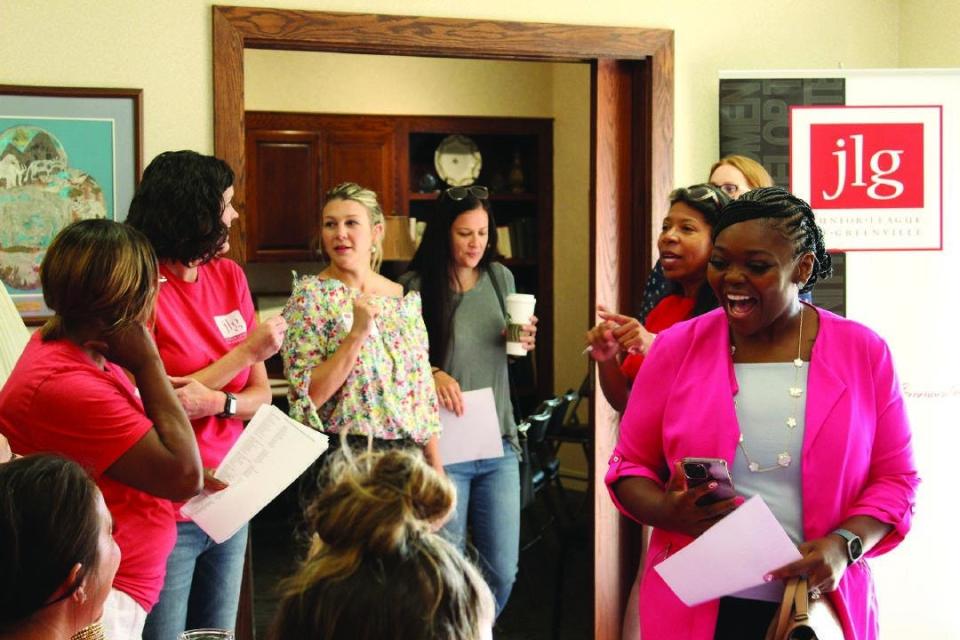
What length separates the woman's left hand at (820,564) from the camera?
6.03 feet

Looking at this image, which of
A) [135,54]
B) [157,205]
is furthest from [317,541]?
[135,54]

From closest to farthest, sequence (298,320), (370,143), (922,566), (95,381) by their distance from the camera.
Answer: (95,381)
(298,320)
(922,566)
(370,143)

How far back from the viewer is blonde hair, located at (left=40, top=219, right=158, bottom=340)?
1.84 m

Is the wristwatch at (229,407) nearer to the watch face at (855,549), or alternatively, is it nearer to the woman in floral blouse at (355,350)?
the woman in floral blouse at (355,350)

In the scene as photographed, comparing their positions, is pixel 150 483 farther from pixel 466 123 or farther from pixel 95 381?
pixel 466 123

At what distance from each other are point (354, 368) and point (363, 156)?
4008mm

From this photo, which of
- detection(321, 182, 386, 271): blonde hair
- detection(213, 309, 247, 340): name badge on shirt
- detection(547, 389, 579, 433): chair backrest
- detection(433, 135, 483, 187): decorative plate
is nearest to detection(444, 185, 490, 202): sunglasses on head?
detection(321, 182, 386, 271): blonde hair

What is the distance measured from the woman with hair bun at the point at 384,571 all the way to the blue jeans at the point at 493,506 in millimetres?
2219

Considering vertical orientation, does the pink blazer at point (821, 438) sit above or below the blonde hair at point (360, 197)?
below

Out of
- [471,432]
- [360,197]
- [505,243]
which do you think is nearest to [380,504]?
[360,197]

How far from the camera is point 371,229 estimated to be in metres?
3.21

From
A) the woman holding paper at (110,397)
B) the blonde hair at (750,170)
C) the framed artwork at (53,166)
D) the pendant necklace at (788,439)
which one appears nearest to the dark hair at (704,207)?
the blonde hair at (750,170)

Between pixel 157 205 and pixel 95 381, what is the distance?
631 millimetres

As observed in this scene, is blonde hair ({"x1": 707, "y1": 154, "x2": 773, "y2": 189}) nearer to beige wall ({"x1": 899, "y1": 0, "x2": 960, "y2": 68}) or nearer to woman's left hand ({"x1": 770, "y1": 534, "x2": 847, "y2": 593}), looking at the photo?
beige wall ({"x1": 899, "y1": 0, "x2": 960, "y2": 68})
